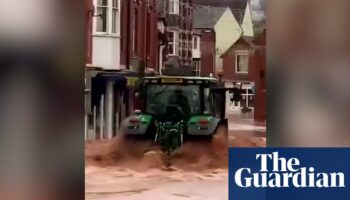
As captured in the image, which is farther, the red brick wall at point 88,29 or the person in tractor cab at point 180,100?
the person in tractor cab at point 180,100

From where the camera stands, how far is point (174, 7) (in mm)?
2693

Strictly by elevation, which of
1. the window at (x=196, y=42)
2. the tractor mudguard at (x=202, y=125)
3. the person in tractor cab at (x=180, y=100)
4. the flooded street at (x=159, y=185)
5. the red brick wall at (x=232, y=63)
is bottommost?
the flooded street at (x=159, y=185)

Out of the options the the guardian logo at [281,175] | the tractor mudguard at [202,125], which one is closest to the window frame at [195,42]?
the tractor mudguard at [202,125]

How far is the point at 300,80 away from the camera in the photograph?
105 inches

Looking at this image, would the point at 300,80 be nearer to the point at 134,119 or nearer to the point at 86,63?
Result: the point at 134,119

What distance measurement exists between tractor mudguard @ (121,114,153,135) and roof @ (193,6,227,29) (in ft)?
1.79

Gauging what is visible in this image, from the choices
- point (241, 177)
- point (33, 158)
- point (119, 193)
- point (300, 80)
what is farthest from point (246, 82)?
point (33, 158)

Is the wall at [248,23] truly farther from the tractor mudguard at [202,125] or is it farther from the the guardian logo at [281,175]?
the the guardian logo at [281,175]

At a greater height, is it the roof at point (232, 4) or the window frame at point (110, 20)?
the roof at point (232, 4)

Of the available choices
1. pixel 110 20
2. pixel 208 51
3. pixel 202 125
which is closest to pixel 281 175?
pixel 202 125

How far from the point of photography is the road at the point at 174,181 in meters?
2.67

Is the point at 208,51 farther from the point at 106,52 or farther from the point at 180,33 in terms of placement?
the point at 106,52

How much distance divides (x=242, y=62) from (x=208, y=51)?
0.18 metres

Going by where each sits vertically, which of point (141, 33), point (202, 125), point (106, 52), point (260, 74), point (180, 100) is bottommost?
point (202, 125)
